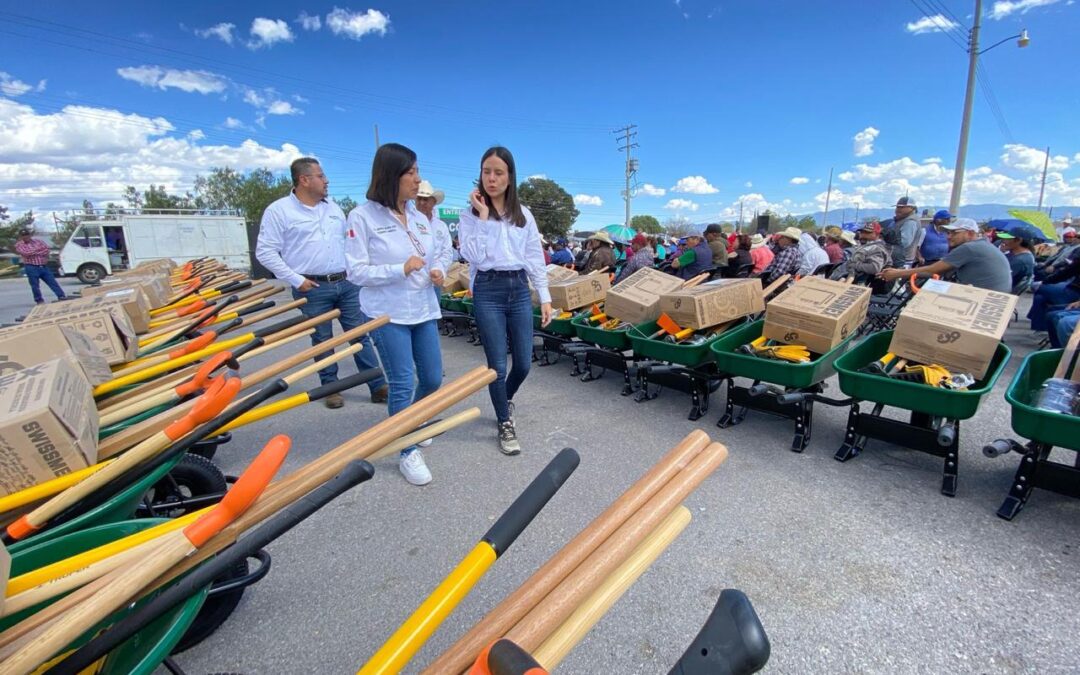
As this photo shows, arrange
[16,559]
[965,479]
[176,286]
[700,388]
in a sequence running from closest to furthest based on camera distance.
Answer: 1. [16,559]
2. [965,479]
3. [700,388]
4. [176,286]

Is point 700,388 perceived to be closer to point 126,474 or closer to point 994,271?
point 994,271

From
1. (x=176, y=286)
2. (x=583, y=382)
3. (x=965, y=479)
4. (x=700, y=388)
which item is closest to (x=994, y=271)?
(x=965, y=479)

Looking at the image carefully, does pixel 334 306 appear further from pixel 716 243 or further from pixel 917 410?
pixel 716 243

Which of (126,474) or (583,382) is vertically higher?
(126,474)

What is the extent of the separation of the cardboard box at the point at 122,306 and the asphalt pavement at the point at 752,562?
1.48 metres

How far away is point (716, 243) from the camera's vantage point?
769 cm

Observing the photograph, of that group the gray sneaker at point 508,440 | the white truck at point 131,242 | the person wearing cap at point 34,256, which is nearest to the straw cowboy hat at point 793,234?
the gray sneaker at point 508,440

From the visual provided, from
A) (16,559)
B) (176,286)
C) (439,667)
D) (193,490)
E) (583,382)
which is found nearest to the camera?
(439,667)

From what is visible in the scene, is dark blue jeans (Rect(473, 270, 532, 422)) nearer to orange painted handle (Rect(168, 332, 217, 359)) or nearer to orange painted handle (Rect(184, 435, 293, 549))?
orange painted handle (Rect(168, 332, 217, 359))

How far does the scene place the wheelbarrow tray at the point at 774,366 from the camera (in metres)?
2.99

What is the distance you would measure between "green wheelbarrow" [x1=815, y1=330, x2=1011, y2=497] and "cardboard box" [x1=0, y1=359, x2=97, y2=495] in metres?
3.61

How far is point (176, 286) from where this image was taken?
6.97m

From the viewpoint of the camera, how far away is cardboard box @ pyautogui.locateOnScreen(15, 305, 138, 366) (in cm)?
279

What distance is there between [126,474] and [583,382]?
3.79 m
